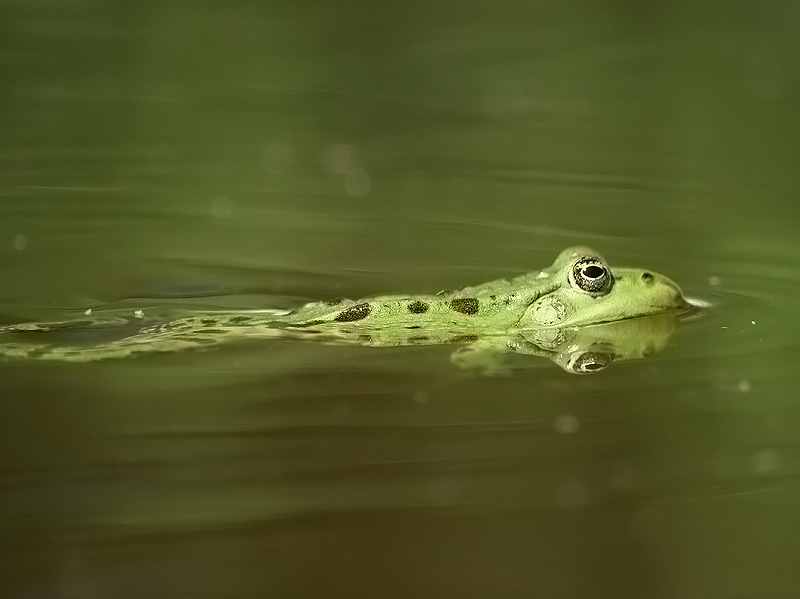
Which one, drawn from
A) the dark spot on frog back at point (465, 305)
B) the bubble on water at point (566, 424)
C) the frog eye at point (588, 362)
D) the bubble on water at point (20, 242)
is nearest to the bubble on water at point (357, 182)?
the dark spot on frog back at point (465, 305)

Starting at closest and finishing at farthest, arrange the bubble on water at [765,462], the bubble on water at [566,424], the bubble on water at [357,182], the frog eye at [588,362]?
the bubble on water at [765,462] → the bubble on water at [566,424] → the frog eye at [588,362] → the bubble on water at [357,182]

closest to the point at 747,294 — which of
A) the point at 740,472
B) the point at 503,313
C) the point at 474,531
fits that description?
the point at 503,313

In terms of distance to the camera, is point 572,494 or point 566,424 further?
point 566,424

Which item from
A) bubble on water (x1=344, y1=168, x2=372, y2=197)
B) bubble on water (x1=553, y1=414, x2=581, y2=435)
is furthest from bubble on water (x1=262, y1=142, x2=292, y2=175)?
bubble on water (x1=553, y1=414, x2=581, y2=435)

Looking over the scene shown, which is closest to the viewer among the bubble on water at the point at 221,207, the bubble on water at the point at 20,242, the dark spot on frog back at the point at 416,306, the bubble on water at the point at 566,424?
the bubble on water at the point at 566,424

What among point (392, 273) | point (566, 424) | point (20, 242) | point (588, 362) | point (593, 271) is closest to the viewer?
point (566, 424)

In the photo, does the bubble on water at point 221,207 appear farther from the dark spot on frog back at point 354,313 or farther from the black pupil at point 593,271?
the black pupil at point 593,271

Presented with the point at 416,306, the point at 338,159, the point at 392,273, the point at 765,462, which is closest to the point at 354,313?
the point at 416,306

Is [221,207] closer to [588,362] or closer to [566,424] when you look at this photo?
[588,362]
